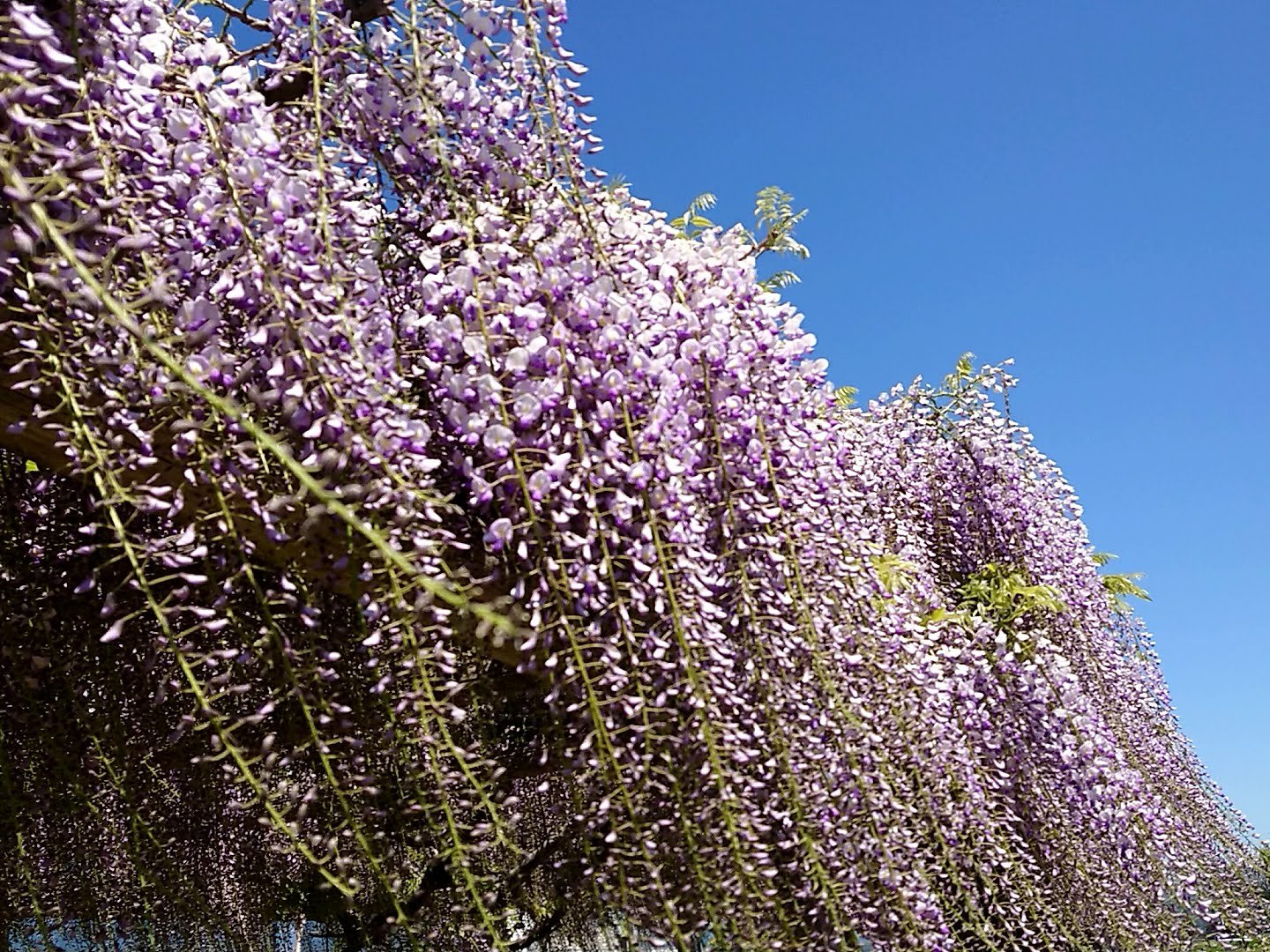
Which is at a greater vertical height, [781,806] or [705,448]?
[705,448]

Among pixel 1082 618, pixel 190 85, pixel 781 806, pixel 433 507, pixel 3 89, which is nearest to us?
pixel 3 89

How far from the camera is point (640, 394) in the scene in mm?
1764

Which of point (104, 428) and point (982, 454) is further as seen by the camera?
point (982, 454)

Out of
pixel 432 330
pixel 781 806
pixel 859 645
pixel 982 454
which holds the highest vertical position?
pixel 982 454

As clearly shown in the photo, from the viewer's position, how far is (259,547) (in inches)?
57.8

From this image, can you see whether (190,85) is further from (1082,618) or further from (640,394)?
(1082,618)

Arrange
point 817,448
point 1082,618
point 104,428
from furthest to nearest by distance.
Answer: point 1082,618 → point 817,448 → point 104,428

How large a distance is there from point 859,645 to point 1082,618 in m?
1.89

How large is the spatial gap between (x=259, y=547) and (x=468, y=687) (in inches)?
16.3

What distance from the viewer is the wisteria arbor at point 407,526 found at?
132 centimetres

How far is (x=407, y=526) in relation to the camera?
1.42 meters

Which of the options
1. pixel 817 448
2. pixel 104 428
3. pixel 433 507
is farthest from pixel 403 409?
pixel 817 448

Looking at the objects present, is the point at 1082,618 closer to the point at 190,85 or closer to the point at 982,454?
the point at 982,454

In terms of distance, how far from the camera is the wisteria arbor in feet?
4.33
